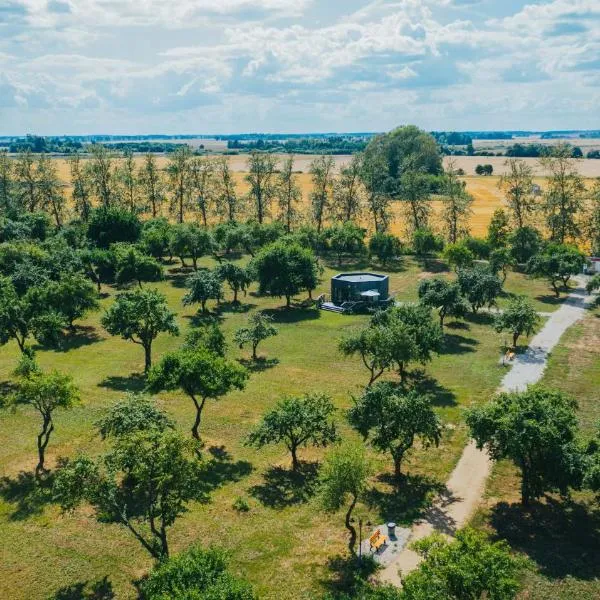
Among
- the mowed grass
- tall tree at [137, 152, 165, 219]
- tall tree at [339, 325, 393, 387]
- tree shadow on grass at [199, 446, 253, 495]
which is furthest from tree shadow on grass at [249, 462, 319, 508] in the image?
tall tree at [137, 152, 165, 219]

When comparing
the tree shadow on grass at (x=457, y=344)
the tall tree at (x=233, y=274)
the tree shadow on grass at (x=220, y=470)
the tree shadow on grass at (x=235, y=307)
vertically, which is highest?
the tall tree at (x=233, y=274)

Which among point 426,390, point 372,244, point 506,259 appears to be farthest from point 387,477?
point 372,244

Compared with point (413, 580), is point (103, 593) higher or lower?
lower

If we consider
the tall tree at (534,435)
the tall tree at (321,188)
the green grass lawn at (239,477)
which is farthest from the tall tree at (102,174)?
the tall tree at (534,435)

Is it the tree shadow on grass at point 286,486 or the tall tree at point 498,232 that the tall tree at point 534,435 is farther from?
the tall tree at point 498,232

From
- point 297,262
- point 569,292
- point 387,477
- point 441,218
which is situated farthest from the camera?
point 441,218

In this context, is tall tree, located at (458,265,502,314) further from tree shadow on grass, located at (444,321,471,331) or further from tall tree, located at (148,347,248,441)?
tall tree, located at (148,347,248,441)

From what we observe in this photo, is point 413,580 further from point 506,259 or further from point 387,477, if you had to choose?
point 506,259
